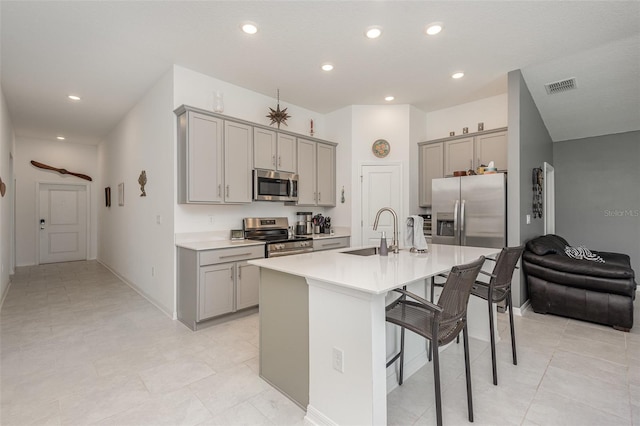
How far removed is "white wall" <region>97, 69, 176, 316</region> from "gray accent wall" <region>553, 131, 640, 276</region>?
633 cm

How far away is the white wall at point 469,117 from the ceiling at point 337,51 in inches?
6.3

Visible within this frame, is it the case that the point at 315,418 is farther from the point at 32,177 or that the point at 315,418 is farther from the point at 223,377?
the point at 32,177

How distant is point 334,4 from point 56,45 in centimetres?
287

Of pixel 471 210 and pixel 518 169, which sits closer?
pixel 518 169

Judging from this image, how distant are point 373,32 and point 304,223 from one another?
2832 mm

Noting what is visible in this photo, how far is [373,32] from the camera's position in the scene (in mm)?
2779

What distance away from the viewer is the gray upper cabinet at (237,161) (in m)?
3.62

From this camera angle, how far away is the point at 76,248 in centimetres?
729

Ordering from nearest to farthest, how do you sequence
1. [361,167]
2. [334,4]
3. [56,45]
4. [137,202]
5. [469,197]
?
[334,4], [56,45], [469,197], [137,202], [361,167]

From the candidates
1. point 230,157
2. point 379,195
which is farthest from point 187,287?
point 379,195

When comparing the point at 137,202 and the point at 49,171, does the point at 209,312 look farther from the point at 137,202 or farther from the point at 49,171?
the point at 49,171

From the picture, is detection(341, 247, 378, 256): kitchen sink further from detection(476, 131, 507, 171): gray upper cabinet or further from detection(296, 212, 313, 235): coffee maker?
detection(476, 131, 507, 171): gray upper cabinet

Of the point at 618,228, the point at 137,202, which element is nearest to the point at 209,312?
the point at 137,202

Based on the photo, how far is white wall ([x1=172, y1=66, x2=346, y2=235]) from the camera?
353 centimetres
